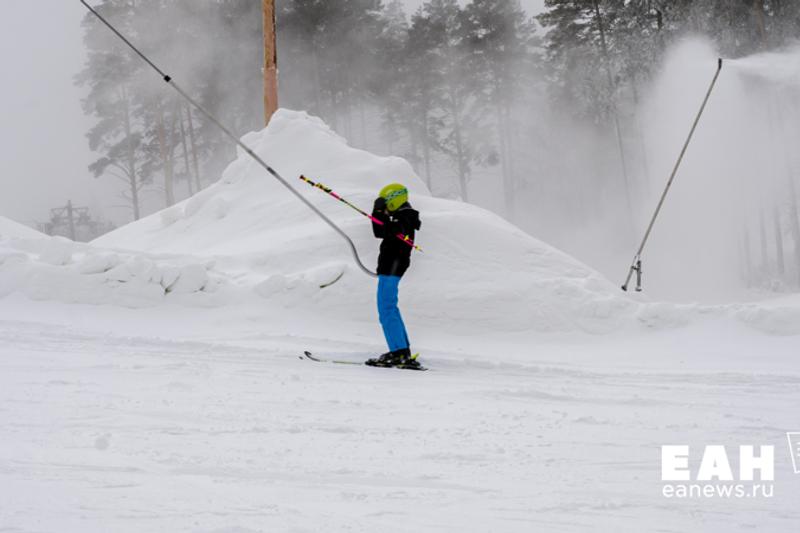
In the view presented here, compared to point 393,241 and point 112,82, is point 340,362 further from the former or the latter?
point 112,82

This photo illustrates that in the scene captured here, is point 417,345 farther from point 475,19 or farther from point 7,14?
point 7,14

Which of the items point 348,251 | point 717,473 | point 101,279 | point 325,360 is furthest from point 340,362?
point 717,473

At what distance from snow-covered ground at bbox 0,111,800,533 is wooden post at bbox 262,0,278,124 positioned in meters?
1.62

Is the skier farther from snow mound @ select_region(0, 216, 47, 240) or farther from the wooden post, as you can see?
the wooden post

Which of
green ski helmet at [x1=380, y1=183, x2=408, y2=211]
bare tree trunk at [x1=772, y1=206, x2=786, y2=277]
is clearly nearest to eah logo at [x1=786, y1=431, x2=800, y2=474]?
green ski helmet at [x1=380, y1=183, x2=408, y2=211]

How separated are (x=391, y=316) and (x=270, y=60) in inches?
324

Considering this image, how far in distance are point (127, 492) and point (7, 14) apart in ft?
254

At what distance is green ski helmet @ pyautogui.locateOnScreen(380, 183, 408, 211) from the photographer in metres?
6.68

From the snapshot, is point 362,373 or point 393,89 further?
point 393,89

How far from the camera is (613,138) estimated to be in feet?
115

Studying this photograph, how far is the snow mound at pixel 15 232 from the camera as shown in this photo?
29.3 feet

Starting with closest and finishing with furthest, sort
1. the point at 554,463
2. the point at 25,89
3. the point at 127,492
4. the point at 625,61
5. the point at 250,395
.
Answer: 1. the point at 127,492
2. the point at 554,463
3. the point at 250,395
4. the point at 625,61
5. the point at 25,89

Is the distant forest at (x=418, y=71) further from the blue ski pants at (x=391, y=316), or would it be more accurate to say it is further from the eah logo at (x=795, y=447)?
the eah logo at (x=795, y=447)

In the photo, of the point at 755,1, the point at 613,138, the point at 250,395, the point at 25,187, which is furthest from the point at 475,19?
the point at 25,187
